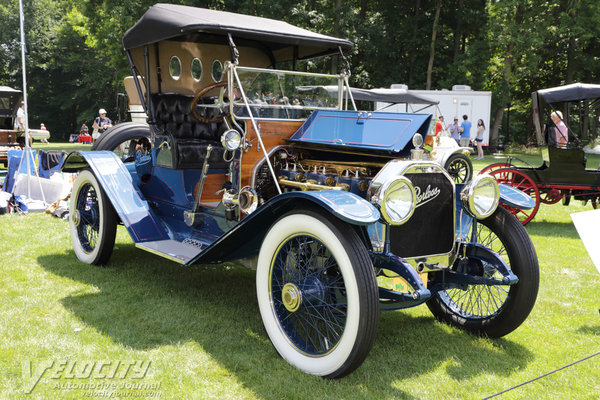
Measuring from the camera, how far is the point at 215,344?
3.26 metres

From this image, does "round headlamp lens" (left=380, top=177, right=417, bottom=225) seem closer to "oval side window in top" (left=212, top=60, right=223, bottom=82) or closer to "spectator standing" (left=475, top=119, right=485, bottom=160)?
"oval side window in top" (left=212, top=60, right=223, bottom=82)

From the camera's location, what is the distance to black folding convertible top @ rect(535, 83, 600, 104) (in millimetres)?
7844

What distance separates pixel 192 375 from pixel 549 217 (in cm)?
713

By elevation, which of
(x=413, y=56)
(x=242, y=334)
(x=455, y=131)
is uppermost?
(x=413, y=56)

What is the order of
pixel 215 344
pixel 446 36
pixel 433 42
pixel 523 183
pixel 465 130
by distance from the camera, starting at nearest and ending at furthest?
pixel 215 344, pixel 523 183, pixel 465 130, pixel 433 42, pixel 446 36

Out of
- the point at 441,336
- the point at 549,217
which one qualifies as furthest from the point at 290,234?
the point at 549,217

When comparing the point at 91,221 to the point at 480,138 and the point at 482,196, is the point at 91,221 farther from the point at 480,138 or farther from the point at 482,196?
the point at 480,138

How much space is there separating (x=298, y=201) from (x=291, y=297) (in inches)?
21.7

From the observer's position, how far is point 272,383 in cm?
276

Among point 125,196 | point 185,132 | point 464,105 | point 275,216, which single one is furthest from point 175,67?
point 464,105

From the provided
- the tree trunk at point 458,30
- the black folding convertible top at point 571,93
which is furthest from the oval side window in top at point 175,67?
the tree trunk at point 458,30

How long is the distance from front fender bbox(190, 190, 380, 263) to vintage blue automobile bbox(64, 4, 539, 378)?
0.01 meters

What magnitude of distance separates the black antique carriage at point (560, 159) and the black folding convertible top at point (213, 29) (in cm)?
452

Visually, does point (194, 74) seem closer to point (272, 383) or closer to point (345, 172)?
point (345, 172)
